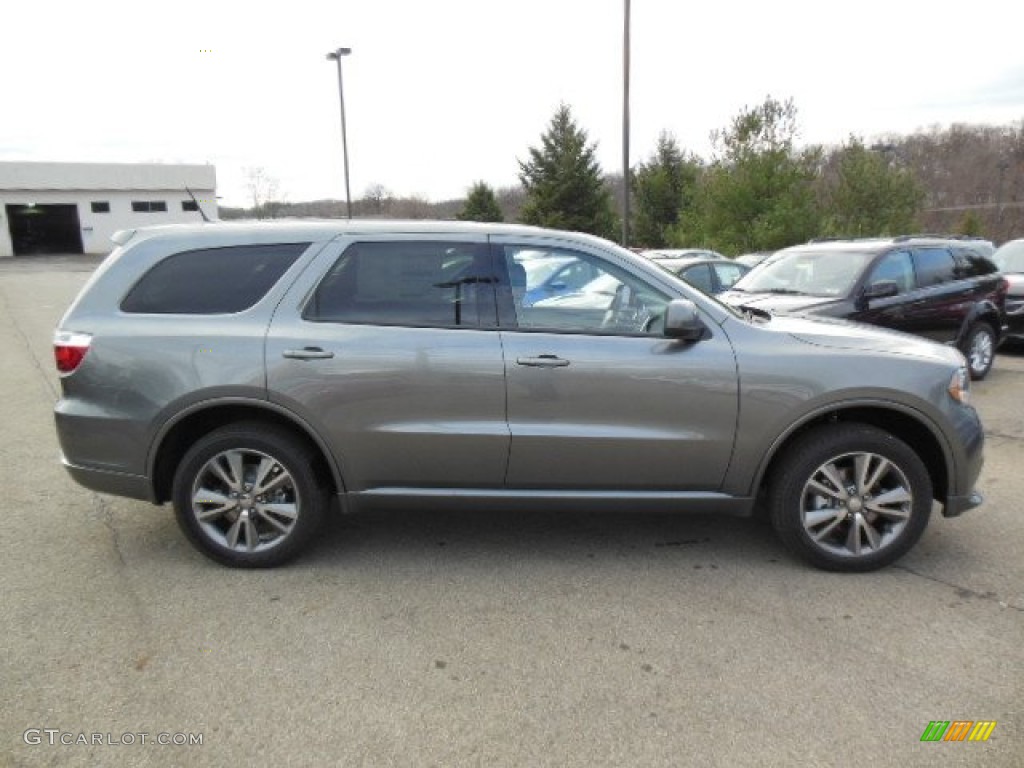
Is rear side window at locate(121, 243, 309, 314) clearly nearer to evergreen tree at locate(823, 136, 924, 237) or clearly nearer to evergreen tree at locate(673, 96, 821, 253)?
evergreen tree at locate(673, 96, 821, 253)

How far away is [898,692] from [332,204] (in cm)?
5187

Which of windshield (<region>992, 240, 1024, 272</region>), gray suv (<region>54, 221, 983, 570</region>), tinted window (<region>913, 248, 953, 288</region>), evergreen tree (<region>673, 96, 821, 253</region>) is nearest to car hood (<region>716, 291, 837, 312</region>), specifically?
tinted window (<region>913, 248, 953, 288</region>)

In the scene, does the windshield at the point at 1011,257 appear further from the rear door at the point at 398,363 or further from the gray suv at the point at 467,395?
the rear door at the point at 398,363

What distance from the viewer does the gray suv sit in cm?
365

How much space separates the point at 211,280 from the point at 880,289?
20.4 ft

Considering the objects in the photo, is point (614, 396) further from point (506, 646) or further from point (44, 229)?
point (44, 229)

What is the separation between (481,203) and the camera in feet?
131

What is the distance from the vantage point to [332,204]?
167 feet

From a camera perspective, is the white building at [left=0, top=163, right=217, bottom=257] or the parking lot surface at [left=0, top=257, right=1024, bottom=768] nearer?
the parking lot surface at [left=0, top=257, right=1024, bottom=768]

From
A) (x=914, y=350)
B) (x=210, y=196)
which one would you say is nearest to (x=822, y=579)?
(x=914, y=350)

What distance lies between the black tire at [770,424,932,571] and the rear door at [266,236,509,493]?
4.93 ft

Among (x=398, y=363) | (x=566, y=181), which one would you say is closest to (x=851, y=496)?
(x=398, y=363)

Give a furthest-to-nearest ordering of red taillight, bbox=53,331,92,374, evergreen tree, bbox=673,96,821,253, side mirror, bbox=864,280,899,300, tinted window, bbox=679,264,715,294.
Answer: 1. evergreen tree, bbox=673,96,821,253
2. tinted window, bbox=679,264,715,294
3. side mirror, bbox=864,280,899,300
4. red taillight, bbox=53,331,92,374

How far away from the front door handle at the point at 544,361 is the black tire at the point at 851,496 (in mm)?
1291
